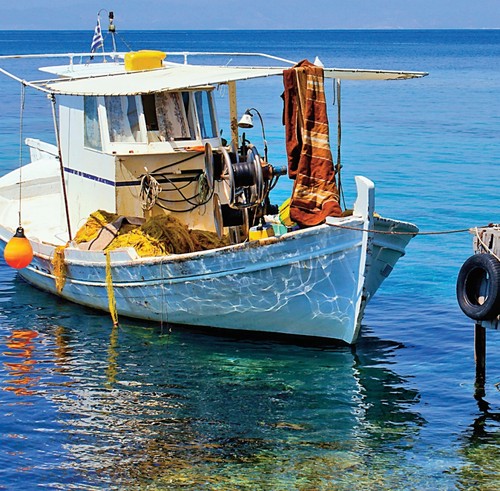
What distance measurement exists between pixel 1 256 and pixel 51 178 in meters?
2.03

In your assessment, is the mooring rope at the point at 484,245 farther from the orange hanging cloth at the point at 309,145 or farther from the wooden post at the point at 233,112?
the wooden post at the point at 233,112

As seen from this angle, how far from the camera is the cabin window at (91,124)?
15.0m

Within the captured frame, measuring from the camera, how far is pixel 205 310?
13789 mm

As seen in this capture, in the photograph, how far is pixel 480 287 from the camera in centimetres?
1154

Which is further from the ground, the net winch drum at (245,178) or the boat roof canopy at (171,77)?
the boat roof canopy at (171,77)

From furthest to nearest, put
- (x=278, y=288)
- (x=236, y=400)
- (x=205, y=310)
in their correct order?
1. (x=205, y=310)
2. (x=278, y=288)
3. (x=236, y=400)

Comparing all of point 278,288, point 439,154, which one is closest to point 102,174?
point 278,288

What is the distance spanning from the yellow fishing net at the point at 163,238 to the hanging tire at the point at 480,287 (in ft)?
12.8

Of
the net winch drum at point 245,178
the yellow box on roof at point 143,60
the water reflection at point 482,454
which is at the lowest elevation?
the water reflection at point 482,454

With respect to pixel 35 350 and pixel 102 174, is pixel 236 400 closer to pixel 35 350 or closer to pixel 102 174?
pixel 35 350

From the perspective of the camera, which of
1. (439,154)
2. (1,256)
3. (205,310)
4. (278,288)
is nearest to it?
(278,288)

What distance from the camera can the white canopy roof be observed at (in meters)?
13.0

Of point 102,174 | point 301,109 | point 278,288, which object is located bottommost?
point 278,288

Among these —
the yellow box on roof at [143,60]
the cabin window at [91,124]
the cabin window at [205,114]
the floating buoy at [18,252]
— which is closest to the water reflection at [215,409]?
the floating buoy at [18,252]
